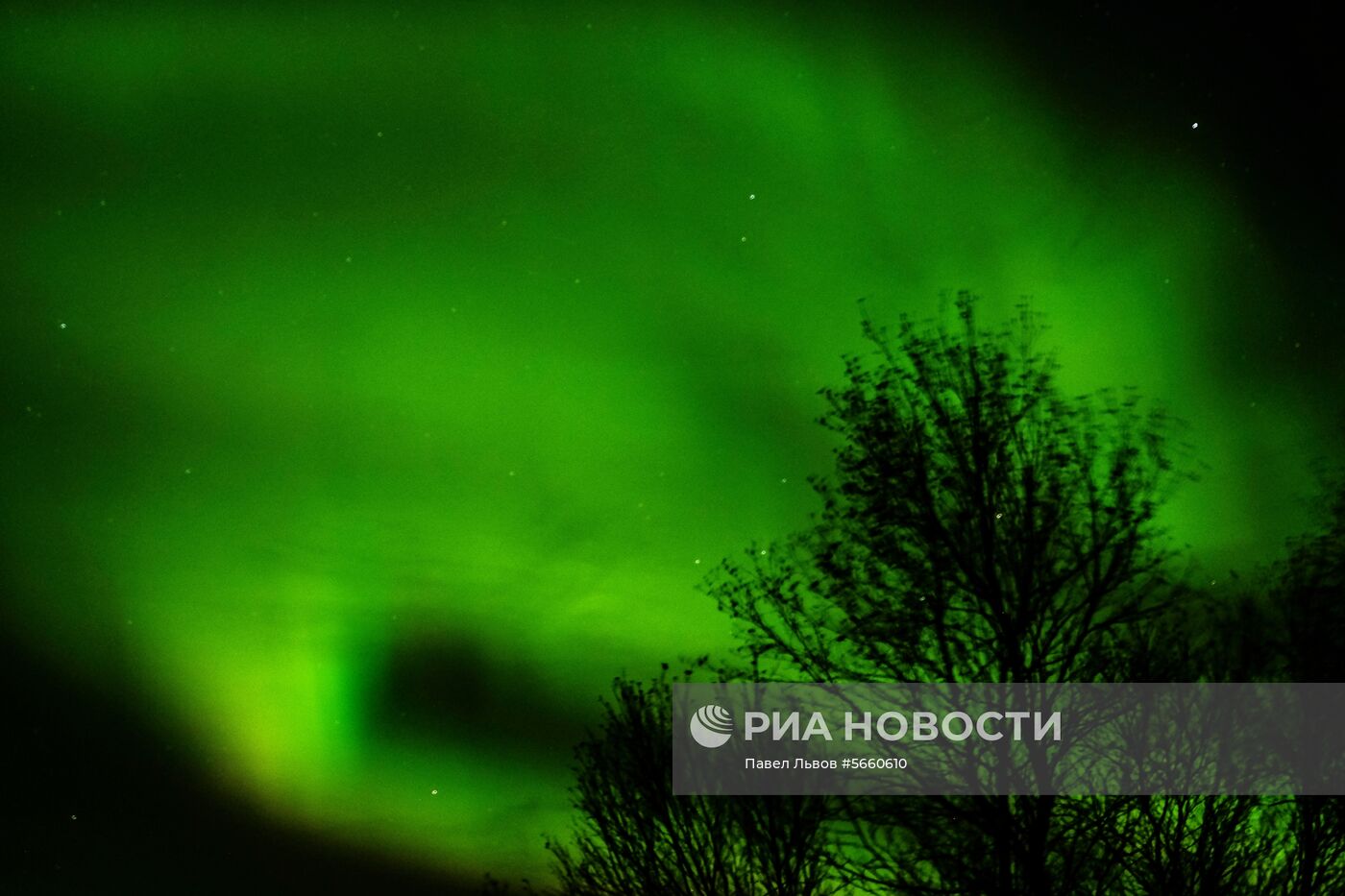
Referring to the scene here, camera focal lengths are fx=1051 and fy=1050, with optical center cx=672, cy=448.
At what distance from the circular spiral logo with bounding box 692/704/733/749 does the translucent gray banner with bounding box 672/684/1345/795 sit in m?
0.25

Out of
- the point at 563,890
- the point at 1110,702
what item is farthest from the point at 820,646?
the point at 563,890

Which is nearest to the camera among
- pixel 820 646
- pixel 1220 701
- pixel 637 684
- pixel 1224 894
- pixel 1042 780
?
pixel 1042 780

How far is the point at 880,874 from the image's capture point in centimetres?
1240

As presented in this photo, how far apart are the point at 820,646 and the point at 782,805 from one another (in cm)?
843

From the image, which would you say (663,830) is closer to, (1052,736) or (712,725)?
(712,725)

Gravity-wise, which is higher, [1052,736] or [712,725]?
[712,725]

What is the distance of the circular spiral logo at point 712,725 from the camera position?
16.5 metres

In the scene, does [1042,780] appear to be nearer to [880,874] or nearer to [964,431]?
[880,874]

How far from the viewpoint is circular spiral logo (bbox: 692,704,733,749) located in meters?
16.5

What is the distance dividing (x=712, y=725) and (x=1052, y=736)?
6.38 meters

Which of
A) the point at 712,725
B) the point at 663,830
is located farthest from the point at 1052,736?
the point at 663,830

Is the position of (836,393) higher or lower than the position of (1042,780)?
higher

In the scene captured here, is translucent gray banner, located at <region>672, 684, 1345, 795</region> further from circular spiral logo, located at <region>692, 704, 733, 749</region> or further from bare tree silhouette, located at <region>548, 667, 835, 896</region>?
bare tree silhouette, located at <region>548, 667, 835, 896</region>

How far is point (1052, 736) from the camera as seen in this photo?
39.6 ft
